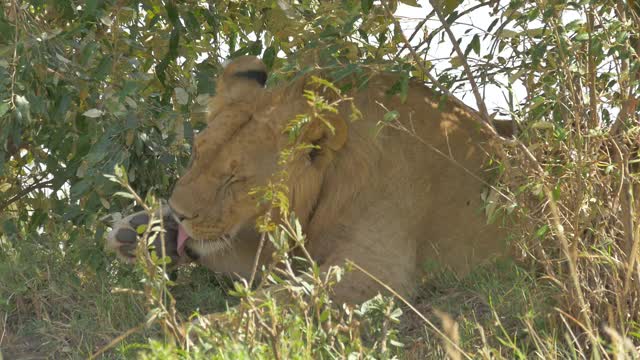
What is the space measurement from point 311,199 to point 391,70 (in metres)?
0.65

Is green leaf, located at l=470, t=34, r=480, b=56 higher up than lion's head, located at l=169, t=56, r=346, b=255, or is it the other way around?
green leaf, located at l=470, t=34, r=480, b=56

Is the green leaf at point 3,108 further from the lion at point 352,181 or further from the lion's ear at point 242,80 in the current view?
the lion's ear at point 242,80

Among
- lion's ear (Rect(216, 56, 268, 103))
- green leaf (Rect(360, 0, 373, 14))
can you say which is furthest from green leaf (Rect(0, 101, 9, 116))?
green leaf (Rect(360, 0, 373, 14))

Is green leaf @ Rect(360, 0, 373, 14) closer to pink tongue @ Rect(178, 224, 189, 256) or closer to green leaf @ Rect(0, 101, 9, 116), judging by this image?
pink tongue @ Rect(178, 224, 189, 256)

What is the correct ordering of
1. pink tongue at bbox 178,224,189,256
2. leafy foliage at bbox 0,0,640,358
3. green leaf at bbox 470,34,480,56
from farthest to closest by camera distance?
pink tongue at bbox 178,224,189,256
green leaf at bbox 470,34,480,56
leafy foliage at bbox 0,0,640,358

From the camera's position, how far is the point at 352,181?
4656 mm

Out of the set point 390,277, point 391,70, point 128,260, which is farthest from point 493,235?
point 128,260

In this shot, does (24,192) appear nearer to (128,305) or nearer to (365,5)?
(128,305)

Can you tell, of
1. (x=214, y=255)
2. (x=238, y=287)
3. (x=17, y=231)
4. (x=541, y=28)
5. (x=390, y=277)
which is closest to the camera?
(x=238, y=287)

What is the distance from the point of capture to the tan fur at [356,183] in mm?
4531

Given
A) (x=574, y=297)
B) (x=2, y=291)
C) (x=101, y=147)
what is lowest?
(x=2, y=291)

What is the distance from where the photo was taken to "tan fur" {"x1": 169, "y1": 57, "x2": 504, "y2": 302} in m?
4.53

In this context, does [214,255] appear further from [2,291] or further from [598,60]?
[598,60]

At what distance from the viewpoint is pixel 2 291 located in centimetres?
506
